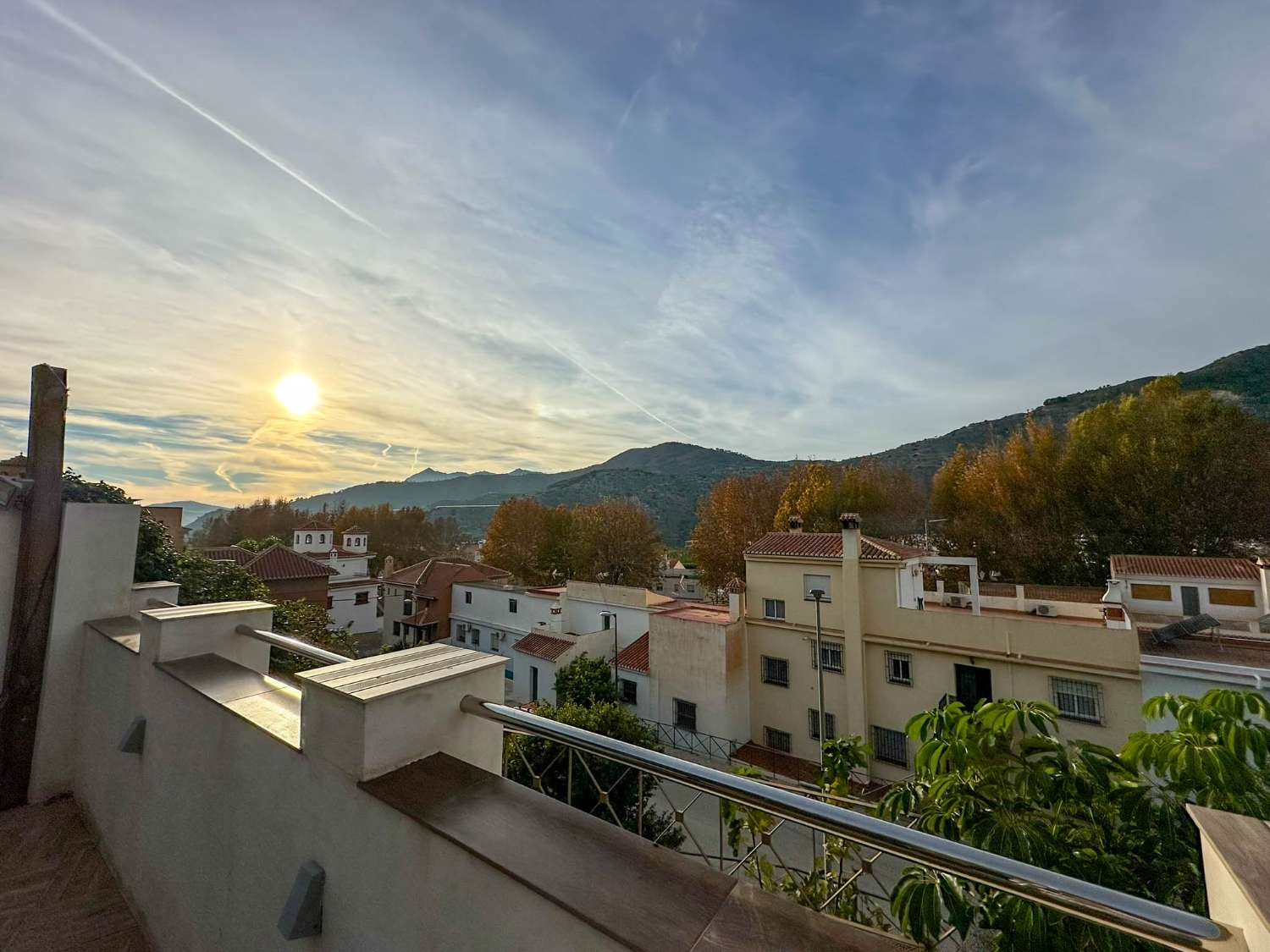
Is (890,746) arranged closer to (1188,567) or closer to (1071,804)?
(1188,567)

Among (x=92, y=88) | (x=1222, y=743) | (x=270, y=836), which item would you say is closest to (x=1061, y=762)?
(x=1222, y=743)

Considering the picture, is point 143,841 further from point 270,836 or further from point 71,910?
point 270,836

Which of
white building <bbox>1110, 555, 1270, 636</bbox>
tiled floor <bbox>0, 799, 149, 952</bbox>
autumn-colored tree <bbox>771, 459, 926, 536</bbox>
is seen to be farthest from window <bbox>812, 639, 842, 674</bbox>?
tiled floor <bbox>0, 799, 149, 952</bbox>

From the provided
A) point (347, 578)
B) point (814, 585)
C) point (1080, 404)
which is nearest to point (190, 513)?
point (347, 578)

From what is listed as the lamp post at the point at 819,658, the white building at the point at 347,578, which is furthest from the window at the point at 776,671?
the white building at the point at 347,578

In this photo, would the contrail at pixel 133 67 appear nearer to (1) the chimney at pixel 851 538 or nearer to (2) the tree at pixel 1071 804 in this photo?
(2) the tree at pixel 1071 804

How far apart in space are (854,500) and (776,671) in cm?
1364

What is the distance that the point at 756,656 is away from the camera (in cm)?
1427

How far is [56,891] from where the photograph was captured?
257cm

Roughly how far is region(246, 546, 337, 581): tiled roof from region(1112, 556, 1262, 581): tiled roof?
27926 mm

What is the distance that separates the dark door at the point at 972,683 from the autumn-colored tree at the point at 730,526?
42.8ft

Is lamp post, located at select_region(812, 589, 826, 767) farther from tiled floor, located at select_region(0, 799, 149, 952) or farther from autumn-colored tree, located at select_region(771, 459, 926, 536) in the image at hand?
tiled floor, located at select_region(0, 799, 149, 952)

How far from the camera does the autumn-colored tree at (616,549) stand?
28469 millimetres

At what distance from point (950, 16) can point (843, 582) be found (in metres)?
10.7
